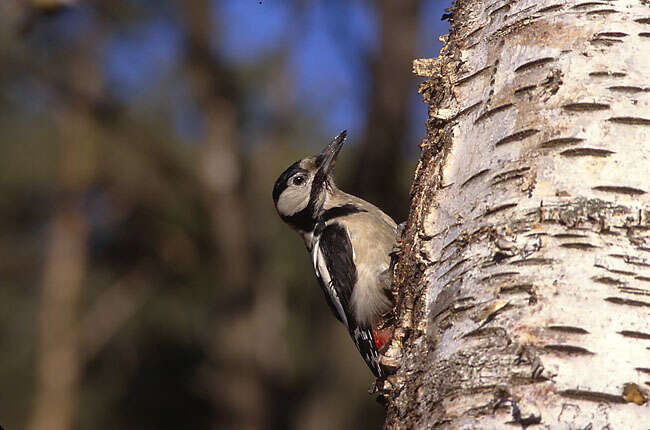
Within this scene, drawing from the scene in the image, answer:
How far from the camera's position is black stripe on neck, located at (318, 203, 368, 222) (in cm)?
357

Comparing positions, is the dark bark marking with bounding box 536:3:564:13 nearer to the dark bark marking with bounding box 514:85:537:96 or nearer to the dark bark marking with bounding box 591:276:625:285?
the dark bark marking with bounding box 514:85:537:96

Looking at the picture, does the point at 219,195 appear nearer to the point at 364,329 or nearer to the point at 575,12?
the point at 364,329

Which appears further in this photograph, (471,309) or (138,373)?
(138,373)

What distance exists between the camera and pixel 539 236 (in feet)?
4.68

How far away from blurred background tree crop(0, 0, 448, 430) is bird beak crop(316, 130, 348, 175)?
1.62 metres

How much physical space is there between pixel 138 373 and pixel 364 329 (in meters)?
7.56

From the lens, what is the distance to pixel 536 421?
→ 4.10ft

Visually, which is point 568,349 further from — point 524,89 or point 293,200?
point 293,200

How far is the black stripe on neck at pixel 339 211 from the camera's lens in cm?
357

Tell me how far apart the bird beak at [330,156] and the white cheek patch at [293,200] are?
0.51 feet

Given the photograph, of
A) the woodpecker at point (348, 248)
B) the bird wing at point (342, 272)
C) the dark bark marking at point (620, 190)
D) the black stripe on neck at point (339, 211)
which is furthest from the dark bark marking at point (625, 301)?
the black stripe on neck at point (339, 211)

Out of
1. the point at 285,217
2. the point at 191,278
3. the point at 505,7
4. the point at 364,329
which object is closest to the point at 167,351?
the point at 191,278

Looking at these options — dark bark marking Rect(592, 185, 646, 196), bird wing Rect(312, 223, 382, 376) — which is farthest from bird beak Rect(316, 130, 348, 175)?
dark bark marking Rect(592, 185, 646, 196)

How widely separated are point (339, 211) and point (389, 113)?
2490mm
